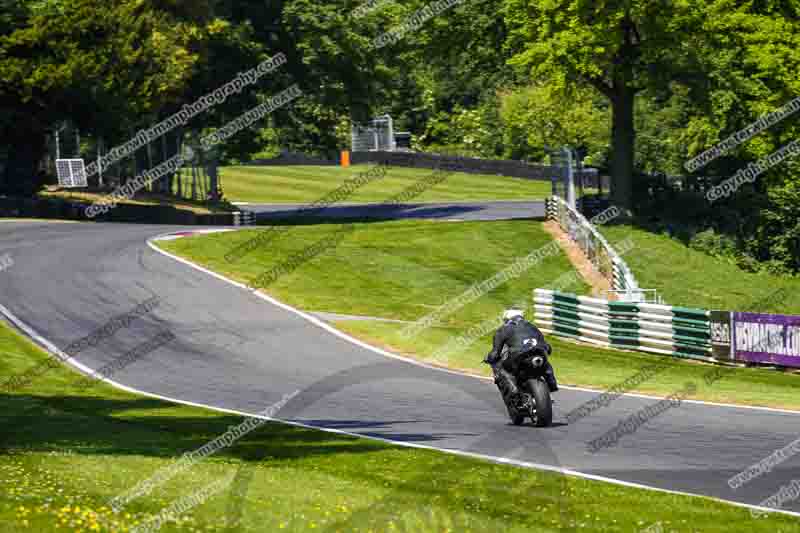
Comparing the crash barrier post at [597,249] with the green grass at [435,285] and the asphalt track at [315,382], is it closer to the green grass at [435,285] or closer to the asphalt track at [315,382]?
the green grass at [435,285]

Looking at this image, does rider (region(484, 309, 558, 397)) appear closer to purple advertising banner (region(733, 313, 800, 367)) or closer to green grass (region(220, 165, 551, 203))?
purple advertising banner (region(733, 313, 800, 367))

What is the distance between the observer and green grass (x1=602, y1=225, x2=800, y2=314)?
3659cm

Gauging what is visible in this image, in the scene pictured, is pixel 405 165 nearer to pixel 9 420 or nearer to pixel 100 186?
pixel 100 186

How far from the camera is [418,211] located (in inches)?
2304

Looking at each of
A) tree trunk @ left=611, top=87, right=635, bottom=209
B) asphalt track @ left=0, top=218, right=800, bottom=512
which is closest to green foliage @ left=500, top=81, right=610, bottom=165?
tree trunk @ left=611, top=87, right=635, bottom=209

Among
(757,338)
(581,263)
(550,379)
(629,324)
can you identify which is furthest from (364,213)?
(550,379)

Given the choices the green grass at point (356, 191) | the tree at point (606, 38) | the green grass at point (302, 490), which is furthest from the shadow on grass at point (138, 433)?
the green grass at point (356, 191)

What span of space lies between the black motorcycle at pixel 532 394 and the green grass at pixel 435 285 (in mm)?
4416

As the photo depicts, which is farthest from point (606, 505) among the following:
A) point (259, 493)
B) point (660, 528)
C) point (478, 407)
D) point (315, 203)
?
point (315, 203)

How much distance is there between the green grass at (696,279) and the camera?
36.6 meters

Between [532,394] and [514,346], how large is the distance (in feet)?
2.07

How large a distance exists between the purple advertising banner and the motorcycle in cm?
938

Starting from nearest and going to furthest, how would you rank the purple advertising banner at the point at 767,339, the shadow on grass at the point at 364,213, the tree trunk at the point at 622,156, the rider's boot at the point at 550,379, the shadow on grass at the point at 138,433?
1. the shadow on grass at the point at 138,433
2. the rider's boot at the point at 550,379
3. the purple advertising banner at the point at 767,339
4. the tree trunk at the point at 622,156
5. the shadow on grass at the point at 364,213

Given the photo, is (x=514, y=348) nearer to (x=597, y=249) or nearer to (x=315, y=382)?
(x=315, y=382)
